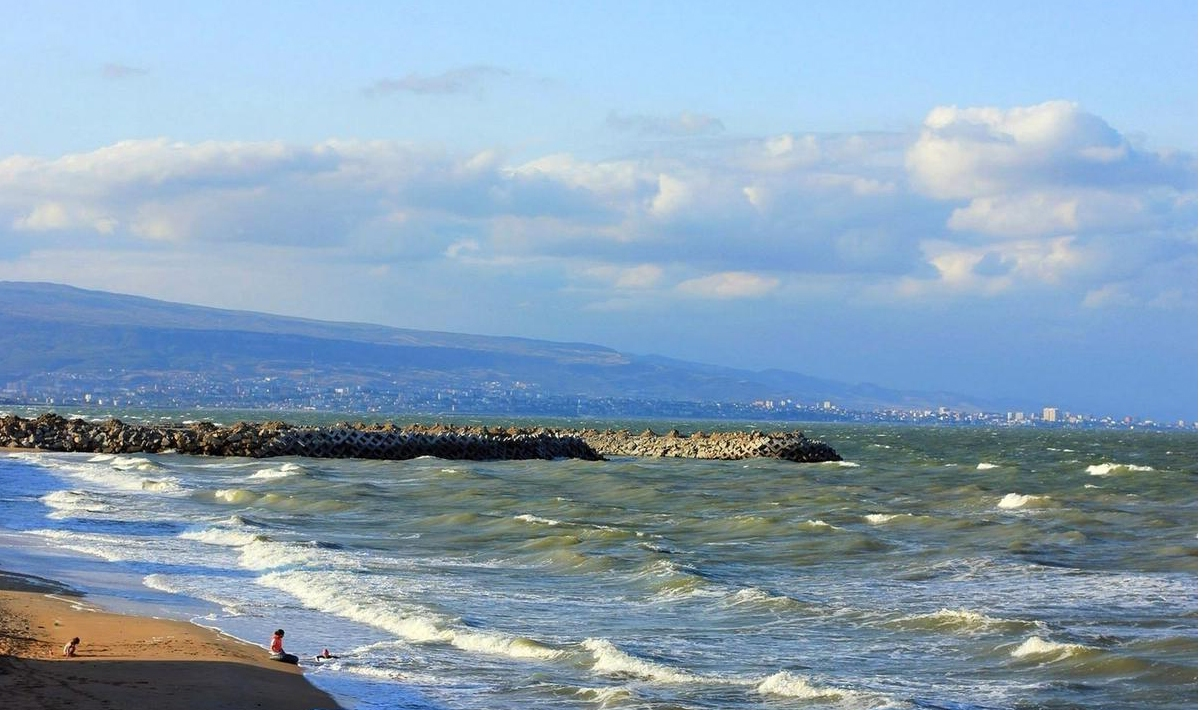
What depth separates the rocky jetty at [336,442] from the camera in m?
61.7

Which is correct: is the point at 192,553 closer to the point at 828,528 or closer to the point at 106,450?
the point at 828,528

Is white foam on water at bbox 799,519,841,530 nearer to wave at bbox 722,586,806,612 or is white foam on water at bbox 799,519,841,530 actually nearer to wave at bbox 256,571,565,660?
wave at bbox 722,586,806,612

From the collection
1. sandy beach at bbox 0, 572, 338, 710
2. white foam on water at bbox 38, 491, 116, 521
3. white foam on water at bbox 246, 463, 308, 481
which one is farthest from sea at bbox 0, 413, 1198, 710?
white foam on water at bbox 246, 463, 308, 481

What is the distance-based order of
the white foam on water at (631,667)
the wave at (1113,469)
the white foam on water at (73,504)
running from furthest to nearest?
the wave at (1113,469)
the white foam on water at (73,504)
the white foam on water at (631,667)

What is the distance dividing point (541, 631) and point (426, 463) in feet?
127

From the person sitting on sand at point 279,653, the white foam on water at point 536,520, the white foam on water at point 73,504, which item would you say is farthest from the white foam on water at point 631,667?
the white foam on water at point 73,504

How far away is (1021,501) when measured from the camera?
40.4m

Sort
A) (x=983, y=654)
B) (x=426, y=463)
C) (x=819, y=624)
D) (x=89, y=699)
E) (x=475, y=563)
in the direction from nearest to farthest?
(x=89, y=699) < (x=983, y=654) < (x=819, y=624) < (x=475, y=563) < (x=426, y=463)

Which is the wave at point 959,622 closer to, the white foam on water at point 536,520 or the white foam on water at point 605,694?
the white foam on water at point 605,694

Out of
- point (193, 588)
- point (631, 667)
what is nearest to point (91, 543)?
point (193, 588)

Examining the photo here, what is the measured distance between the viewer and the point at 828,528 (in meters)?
31.4

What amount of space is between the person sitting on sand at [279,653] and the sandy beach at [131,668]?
12cm

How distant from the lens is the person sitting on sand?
1589cm

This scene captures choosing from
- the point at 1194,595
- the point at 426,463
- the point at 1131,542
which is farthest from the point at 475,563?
the point at 426,463
